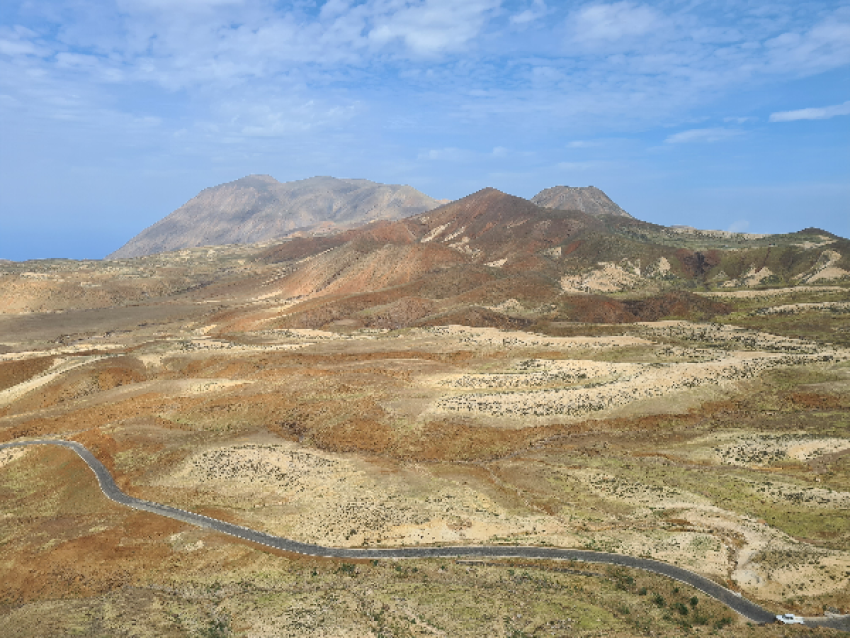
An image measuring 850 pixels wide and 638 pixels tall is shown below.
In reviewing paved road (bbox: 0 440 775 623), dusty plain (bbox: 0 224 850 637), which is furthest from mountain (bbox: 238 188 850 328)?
paved road (bbox: 0 440 775 623)

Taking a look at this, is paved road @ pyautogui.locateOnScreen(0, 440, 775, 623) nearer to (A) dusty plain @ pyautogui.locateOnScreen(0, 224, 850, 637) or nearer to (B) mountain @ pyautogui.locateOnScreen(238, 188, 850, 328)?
(A) dusty plain @ pyautogui.locateOnScreen(0, 224, 850, 637)

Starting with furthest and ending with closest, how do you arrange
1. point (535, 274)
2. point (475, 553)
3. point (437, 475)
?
point (535, 274) < point (437, 475) < point (475, 553)

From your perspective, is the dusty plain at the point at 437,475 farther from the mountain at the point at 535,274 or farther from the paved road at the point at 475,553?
the mountain at the point at 535,274

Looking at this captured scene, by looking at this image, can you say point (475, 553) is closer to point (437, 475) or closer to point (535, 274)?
point (437, 475)

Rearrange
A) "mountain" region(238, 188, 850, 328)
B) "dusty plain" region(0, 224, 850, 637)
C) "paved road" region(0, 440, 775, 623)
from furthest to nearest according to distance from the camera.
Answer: "mountain" region(238, 188, 850, 328) → "dusty plain" region(0, 224, 850, 637) → "paved road" region(0, 440, 775, 623)

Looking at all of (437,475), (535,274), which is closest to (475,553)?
(437,475)

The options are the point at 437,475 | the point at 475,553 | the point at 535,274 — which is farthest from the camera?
the point at 535,274

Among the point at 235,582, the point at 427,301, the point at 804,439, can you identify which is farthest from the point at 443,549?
the point at 427,301
